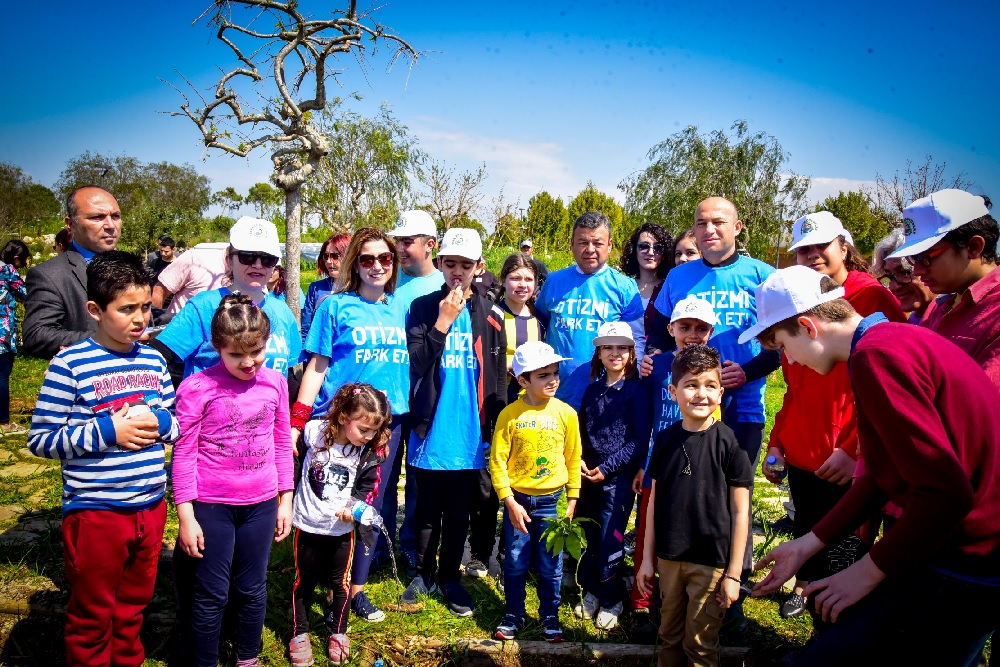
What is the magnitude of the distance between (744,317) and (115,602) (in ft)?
11.8

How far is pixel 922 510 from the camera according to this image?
1771 millimetres

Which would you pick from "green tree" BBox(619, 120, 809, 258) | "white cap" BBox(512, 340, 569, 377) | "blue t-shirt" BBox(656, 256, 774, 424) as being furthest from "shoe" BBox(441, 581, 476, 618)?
"green tree" BBox(619, 120, 809, 258)

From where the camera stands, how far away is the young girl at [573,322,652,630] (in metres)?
3.58

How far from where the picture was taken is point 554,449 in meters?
3.40

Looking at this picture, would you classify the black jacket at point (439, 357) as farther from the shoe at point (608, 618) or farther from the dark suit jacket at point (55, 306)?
the dark suit jacket at point (55, 306)

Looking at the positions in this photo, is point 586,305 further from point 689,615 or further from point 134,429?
point 134,429

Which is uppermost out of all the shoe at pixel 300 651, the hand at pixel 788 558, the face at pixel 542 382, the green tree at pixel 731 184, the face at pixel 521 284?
the green tree at pixel 731 184

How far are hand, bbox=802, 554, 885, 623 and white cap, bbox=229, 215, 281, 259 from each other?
9.65 ft

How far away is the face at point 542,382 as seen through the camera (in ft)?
11.3

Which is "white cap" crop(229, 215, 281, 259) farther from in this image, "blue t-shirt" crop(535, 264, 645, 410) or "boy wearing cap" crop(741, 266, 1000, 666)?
"boy wearing cap" crop(741, 266, 1000, 666)

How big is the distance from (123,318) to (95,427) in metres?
0.47

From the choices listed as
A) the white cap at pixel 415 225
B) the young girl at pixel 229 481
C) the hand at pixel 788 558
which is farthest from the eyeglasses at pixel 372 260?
the hand at pixel 788 558

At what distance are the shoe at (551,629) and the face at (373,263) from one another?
211 centimetres

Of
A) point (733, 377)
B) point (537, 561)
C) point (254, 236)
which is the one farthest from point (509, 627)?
point (254, 236)
